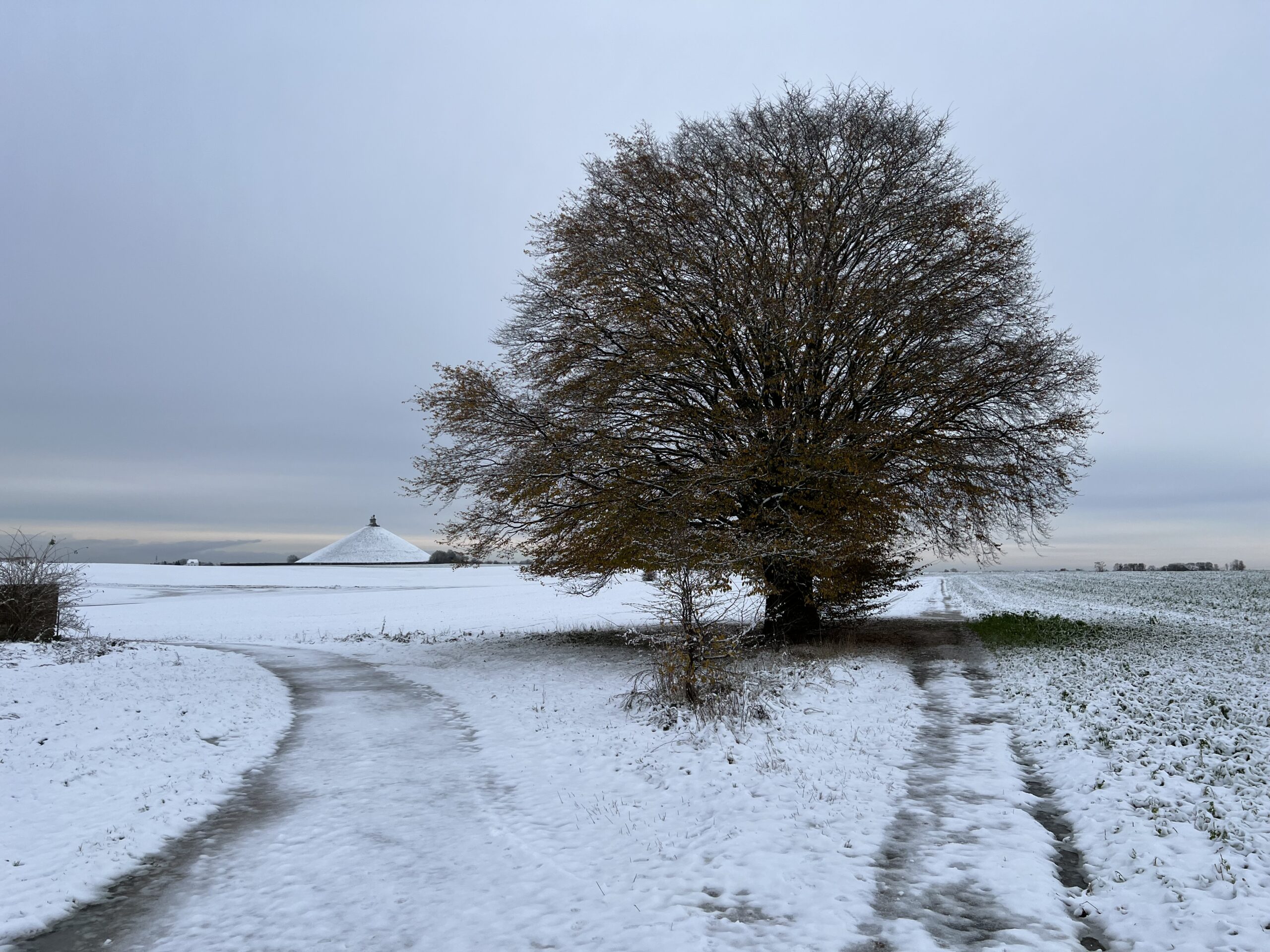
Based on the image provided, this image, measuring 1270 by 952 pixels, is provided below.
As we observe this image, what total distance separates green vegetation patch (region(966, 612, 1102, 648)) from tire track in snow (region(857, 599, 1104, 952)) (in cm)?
991

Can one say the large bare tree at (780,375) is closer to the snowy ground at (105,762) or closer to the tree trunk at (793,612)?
the tree trunk at (793,612)

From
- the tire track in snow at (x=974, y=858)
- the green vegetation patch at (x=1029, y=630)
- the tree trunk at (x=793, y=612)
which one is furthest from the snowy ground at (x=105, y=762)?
the green vegetation patch at (x=1029, y=630)

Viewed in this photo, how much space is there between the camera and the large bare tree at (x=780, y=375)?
55.8 ft

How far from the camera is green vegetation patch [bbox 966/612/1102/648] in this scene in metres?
19.2

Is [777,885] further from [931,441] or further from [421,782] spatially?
[931,441]

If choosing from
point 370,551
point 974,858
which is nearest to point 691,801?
point 974,858

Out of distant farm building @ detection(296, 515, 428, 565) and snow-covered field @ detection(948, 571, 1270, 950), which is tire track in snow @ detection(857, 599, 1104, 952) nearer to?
snow-covered field @ detection(948, 571, 1270, 950)

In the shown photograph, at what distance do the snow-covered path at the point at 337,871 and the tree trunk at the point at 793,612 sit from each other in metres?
10.9

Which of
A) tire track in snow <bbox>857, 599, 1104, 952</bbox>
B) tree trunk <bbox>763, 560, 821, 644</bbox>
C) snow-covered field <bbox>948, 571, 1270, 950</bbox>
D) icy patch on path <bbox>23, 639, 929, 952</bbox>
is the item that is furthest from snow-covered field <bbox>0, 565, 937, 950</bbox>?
tree trunk <bbox>763, 560, 821, 644</bbox>

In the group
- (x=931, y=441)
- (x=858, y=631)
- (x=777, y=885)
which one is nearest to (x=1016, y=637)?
(x=858, y=631)

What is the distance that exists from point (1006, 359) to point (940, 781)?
1248cm

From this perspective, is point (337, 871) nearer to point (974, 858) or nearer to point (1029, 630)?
point (974, 858)

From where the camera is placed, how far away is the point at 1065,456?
61.3 feet

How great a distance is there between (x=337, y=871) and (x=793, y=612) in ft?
51.0
